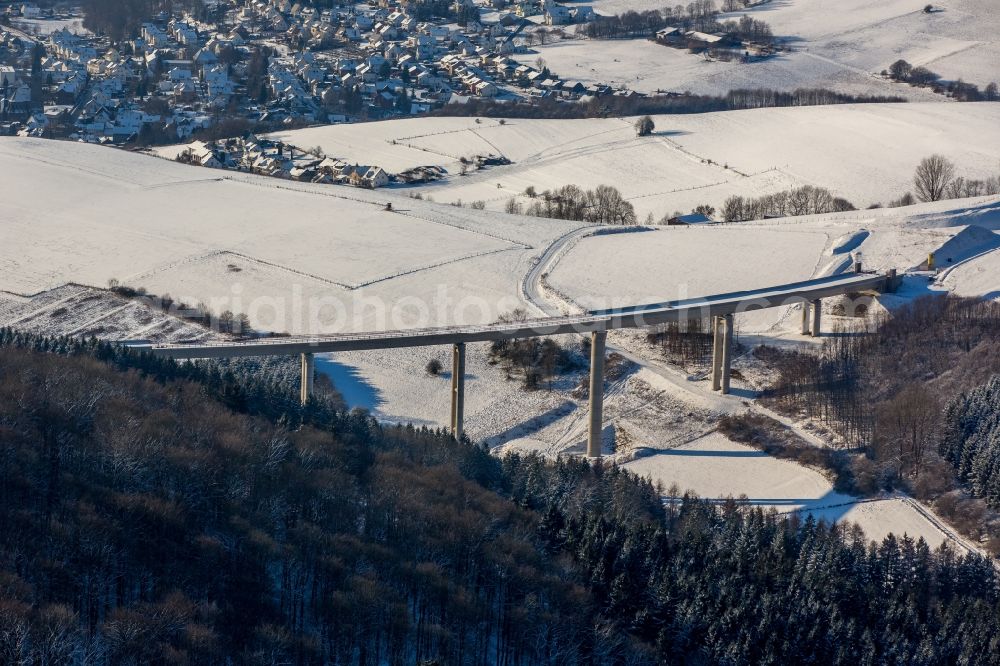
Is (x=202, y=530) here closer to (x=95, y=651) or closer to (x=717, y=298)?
(x=95, y=651)

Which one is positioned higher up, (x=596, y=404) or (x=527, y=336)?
(x=527, y=336)

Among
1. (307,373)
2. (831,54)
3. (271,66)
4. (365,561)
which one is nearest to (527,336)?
(307,373)

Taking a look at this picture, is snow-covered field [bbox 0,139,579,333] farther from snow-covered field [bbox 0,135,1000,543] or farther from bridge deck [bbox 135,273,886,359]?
bridge deck [bbox 135,273,886,359]

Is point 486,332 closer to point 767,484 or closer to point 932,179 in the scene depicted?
point 767,484

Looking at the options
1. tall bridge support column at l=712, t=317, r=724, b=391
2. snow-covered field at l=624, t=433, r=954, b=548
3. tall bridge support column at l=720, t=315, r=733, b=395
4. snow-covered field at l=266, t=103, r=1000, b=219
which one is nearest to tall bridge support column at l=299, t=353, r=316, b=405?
snow-covered field at l=624, t=433, r=954, b=548

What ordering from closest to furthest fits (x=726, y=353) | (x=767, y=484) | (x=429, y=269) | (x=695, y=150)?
(x=767, y=484) < (x=726, y=353) < (x=429, y=269) < (x=695, y=150)

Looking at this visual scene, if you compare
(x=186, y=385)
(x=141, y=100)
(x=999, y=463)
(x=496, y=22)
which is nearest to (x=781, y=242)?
(x=999, y=463)

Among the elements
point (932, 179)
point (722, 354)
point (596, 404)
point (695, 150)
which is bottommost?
point (596, 404)
